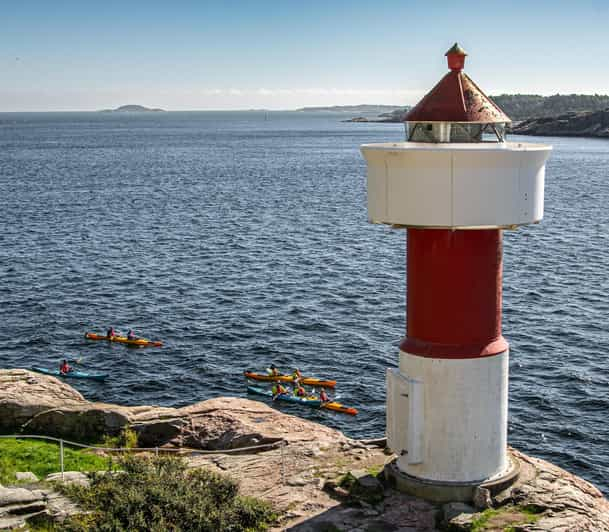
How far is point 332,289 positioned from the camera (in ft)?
166

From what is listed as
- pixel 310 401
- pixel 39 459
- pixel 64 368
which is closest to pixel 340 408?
pixel 310 401

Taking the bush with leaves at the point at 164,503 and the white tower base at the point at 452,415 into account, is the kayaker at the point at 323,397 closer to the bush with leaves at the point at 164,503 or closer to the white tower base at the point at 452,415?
the bush with leaves at the point at 164,503

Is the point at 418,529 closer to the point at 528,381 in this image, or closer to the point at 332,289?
the point at 528,381

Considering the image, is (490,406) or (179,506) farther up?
(490,406)

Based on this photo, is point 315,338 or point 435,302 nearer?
point 435,302

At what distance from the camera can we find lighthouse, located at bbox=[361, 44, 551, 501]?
14.0 m

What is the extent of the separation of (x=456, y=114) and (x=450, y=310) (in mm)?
3301

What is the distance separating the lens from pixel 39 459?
19.0 m

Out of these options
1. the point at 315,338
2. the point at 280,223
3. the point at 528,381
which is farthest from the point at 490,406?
the point at 280,223

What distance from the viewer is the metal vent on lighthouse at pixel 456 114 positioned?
1421cm

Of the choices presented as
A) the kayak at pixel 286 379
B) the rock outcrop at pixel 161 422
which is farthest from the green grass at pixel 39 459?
the kayak at pixel 286 379

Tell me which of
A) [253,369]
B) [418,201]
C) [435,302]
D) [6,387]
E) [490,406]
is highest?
[418,201]

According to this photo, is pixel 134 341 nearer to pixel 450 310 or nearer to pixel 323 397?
pixel 323 397

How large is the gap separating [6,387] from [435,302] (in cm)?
1400
